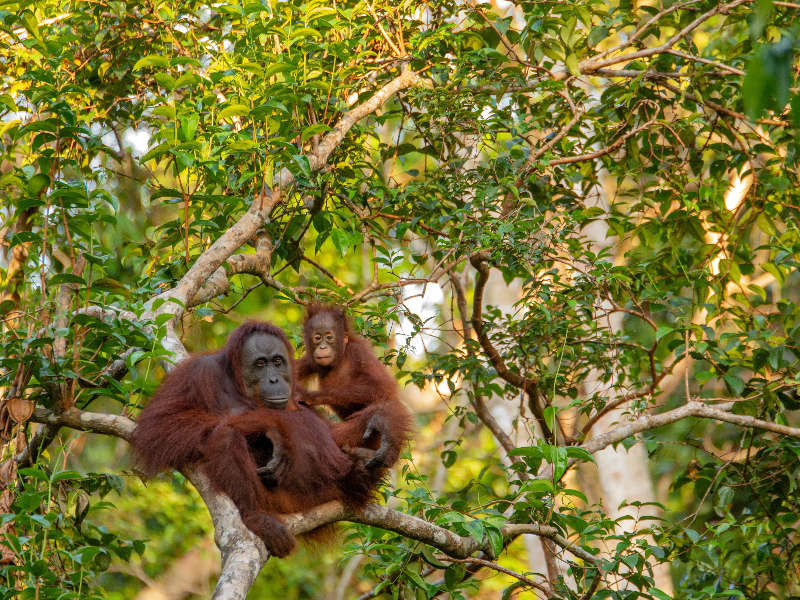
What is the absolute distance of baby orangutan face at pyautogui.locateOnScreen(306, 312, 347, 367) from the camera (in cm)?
441

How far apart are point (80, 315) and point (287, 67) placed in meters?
1.43

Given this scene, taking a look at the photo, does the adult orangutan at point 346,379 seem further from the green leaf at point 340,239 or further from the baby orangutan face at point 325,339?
the green leaf at point 340,239

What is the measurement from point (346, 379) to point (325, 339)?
0.27m

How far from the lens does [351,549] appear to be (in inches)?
137

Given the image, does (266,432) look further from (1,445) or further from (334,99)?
(334,99)

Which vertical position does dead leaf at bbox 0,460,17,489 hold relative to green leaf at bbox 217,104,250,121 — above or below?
below

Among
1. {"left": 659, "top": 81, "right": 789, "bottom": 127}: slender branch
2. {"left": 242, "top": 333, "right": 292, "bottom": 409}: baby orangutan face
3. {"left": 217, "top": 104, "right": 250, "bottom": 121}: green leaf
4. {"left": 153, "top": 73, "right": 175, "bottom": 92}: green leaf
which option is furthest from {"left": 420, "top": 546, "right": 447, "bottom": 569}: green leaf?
{"left": 659, "top": 81, "right": 789, "bottom": 127}: slender branch

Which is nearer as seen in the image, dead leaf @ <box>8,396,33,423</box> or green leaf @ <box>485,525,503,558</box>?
green leaf @ <box>485,525,503,558</box>

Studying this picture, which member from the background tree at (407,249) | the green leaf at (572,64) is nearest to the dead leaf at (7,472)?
the background tree at (407,249)

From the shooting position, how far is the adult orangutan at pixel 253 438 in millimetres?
2879

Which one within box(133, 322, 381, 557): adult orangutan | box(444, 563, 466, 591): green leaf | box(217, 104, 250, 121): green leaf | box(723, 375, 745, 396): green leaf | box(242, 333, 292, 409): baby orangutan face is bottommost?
box(444, 563, 466, 591): green leaf

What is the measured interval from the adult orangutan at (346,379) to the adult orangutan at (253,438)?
0.19 m

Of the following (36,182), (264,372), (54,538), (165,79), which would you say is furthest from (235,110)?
(54,538)

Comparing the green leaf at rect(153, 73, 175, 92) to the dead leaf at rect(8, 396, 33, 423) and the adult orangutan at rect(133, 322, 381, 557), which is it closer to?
the adult orangutan at rect(133, 322, 381, 557)
